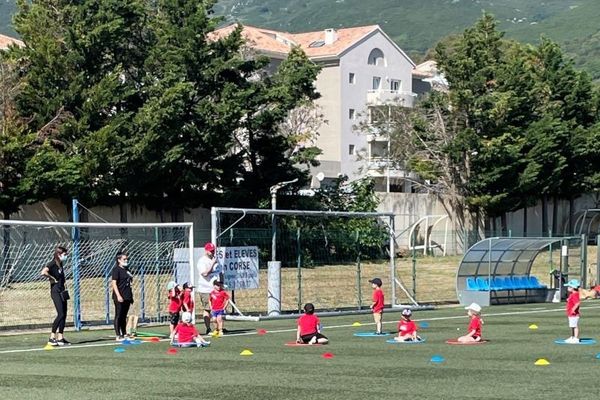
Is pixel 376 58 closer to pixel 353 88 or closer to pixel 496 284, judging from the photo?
pixel 353 88

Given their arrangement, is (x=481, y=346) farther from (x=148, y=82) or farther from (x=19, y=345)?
(x=148, y=82)

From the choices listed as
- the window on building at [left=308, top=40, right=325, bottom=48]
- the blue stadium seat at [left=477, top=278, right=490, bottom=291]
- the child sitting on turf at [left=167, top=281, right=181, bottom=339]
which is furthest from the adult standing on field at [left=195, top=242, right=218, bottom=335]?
the window on building at [left=308, top=40, right=325, bottom=48]

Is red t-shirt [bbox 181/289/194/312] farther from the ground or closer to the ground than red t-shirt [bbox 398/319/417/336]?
farther from the ground

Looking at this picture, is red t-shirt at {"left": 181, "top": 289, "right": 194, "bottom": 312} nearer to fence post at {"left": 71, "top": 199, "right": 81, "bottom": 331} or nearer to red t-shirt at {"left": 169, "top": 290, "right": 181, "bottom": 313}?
red t-shirt at {"left": 169, "top": 290, "right": 181, "bottom": 313}

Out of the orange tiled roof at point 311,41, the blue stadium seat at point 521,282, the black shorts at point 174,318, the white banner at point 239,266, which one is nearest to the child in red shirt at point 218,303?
the black shorts at point 174,318

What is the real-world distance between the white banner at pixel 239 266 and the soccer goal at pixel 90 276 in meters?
1.01

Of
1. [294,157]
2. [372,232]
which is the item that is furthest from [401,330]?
[294,157]

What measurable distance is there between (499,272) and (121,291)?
18.4 m

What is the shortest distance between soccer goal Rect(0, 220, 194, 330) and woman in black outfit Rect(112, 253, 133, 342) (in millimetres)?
3926

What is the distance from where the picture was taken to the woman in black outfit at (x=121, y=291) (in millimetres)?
20375

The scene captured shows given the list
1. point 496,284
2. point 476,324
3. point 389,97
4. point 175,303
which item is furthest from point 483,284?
point 389,97

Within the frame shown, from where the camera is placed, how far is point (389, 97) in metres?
74.2

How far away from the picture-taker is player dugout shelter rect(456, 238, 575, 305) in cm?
3409

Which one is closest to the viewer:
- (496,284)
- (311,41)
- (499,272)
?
(496,284)
